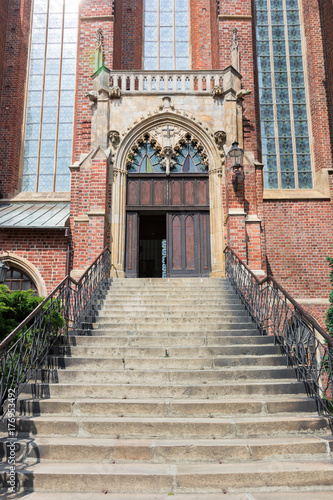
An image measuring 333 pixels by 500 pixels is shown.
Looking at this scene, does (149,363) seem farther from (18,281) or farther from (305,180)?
(305,180)

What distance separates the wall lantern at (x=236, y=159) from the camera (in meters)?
11.0

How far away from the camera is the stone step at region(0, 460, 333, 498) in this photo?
3582mm

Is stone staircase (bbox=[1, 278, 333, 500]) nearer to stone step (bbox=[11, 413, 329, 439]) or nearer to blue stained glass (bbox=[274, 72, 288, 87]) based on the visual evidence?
stone step (bbox=[11, 413, 329, 439])

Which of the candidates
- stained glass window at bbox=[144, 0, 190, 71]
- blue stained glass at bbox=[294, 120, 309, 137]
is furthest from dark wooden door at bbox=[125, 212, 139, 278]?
stained glass window at bbox=[144, 0, 190, 71]

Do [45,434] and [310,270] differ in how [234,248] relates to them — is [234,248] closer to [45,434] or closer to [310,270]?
[310,270]

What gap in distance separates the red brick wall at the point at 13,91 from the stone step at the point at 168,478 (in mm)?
11463

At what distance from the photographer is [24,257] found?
11664mm

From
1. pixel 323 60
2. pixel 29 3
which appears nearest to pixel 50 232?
pixel 29 3

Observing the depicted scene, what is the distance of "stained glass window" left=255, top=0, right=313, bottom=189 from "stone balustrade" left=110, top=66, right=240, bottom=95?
2617 millimetres

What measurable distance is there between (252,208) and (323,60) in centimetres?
660

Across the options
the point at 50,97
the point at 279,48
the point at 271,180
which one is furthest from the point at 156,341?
the point at 279,48

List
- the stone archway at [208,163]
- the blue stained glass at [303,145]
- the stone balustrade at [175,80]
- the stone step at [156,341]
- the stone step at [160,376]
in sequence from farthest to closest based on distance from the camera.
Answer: the blue stained glass at [303,145], the stone balustrade at [175,80], the stone archway at [208,163], the stone step at [156,341], the stone step at [160,376]

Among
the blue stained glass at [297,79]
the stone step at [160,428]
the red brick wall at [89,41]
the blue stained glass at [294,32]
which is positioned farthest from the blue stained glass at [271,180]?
the stone step at [160,428]

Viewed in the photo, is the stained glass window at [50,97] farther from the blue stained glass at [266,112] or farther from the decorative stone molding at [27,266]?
the blue stained glass at [266,112]
